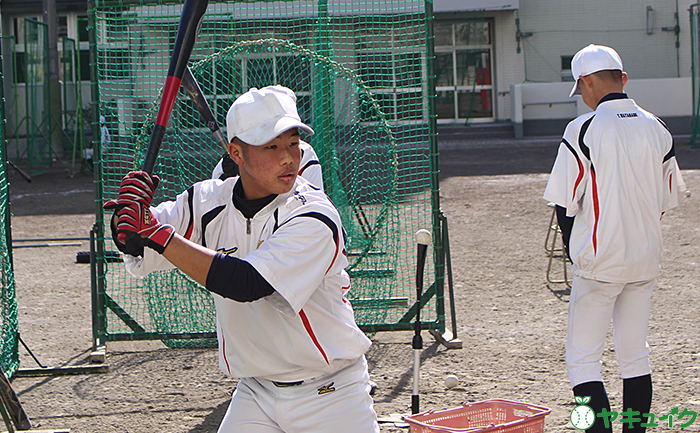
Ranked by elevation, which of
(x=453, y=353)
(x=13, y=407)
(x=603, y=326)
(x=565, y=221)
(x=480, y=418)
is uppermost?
(x=565, y=221)

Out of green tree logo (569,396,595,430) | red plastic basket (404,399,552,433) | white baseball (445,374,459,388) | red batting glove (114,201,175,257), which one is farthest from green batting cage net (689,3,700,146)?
red batting glove (114,201,175,257)

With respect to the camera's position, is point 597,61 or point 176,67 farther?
point 597,61

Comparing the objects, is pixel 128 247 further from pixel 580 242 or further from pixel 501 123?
pixel 501 123

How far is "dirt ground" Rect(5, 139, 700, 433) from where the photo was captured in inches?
196

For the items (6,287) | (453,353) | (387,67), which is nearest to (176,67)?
(6,287)

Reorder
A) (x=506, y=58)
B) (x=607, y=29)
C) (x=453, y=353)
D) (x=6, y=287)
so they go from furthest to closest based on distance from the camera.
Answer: (x=506, y=58) < (x=607, y=29) < (x=453, y=353) < (x=6, y=287)

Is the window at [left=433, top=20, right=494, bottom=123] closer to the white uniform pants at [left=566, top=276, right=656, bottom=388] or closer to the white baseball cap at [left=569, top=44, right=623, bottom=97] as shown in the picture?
the white baseball cap at [left=569, top=44, right=623, bottom=97]

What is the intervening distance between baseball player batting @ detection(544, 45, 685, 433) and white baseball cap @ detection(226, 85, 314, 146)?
6.29 ft

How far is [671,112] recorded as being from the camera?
2475 cm

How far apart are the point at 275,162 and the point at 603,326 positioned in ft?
7.16

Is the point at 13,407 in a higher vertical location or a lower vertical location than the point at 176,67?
lower

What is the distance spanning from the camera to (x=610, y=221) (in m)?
3.89

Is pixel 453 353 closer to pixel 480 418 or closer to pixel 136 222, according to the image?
pixel 480 418

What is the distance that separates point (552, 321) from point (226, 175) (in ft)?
11.2
